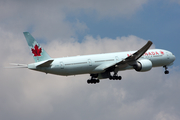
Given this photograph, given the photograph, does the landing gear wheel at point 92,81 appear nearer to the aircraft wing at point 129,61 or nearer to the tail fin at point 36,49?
the aircraft wing at point 129,61

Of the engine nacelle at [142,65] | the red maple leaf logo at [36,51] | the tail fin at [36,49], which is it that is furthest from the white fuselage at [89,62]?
the red maple leaf logo at [36,51]

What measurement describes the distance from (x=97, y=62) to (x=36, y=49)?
10.1m

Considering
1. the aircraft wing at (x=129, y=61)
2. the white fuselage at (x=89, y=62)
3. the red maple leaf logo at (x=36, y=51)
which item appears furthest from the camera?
the aircraft wing at (x=129, y=61)

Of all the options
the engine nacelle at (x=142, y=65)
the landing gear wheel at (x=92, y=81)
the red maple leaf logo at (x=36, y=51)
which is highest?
the red maple leaf logo at (x=36, y=51)

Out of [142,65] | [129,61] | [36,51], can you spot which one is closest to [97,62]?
[129,61]

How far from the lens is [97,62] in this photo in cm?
5775

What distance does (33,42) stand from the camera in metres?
54.4

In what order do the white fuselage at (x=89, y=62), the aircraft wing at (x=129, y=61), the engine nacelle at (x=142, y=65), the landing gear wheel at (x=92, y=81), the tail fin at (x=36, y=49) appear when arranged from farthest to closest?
the landing gear wheel at (x=92, y=81) < the engine nacelle at (x=142, y=65) < the aircraft wing at (x=129, y=61) < the white fuselage at (x=89, y=62) < the tail fin at (x=36, y=49)

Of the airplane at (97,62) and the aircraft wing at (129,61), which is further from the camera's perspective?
the aircraft wing at (129,61)

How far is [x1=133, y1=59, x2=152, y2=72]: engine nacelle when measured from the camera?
190 feet

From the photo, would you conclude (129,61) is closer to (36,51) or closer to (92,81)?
(92,81)

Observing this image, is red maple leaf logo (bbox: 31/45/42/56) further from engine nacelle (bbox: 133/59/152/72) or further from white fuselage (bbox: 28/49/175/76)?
engine nacelle (bbox: 133/59/152/72)

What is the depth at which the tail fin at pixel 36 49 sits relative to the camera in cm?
5409

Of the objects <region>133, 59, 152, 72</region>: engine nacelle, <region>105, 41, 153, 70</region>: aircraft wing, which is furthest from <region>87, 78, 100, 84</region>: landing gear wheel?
<region>133, 59, 152, 72</region>: engine nacelle
